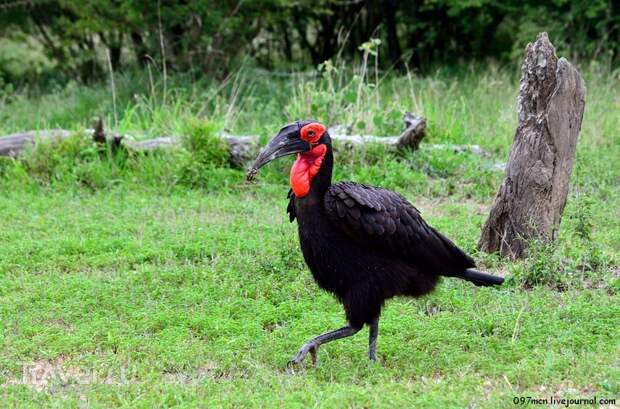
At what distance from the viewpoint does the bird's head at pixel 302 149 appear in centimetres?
428

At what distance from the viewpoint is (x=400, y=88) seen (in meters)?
11.5

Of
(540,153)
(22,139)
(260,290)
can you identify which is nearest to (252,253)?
(260,290)

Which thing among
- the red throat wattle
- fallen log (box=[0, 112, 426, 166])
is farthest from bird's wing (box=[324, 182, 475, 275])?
fallen log (box=[0, 112, 426, 166])

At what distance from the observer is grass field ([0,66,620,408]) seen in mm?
4008

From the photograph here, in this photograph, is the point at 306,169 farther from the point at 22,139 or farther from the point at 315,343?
the point at 22,139

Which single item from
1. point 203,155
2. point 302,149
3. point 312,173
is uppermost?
point 302,149

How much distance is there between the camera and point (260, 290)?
545cm

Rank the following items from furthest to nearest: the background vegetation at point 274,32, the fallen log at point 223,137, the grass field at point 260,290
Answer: the background vegetation at point 274,32 → the fallen log at point 223,137 → the grass field at point 260,290

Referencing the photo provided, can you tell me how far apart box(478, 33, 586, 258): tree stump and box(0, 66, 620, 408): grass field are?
220mm

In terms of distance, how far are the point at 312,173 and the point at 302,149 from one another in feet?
0.42

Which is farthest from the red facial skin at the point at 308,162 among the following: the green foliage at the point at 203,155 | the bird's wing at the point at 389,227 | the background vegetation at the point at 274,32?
the background vegetation at the point at 274,32

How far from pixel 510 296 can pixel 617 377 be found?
1330mm

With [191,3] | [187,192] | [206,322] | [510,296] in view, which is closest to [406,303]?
[510,296]

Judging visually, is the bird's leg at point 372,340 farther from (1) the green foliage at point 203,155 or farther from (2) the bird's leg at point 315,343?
(1) the green foliage at point 203,155
